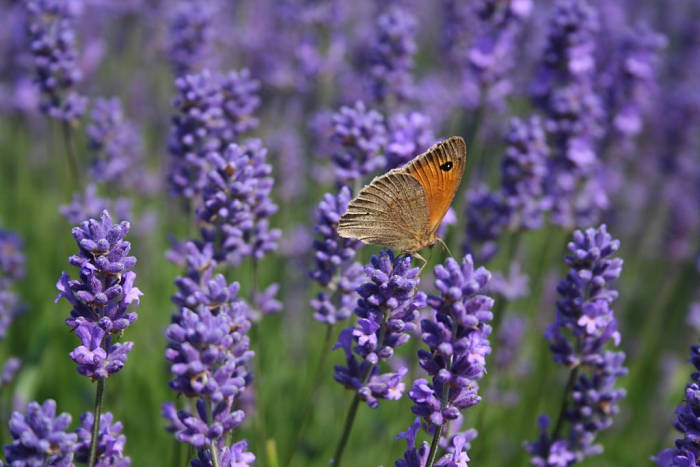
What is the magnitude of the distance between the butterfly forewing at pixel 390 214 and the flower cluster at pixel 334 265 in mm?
119

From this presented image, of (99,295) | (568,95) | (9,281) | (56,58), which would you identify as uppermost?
(568,95)

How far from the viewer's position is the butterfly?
2.33 m

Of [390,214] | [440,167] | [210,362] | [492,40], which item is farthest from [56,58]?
[492,40]

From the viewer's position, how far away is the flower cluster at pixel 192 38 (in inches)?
162

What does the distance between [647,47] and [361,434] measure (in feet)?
8.96

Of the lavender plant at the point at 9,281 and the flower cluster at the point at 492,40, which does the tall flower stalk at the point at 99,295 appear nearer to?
the lavender plant at the point at 9,281

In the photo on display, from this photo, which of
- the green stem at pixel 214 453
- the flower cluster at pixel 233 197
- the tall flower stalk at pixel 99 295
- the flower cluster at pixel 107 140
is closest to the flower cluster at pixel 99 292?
the tall flower stalk at pixel 99 295

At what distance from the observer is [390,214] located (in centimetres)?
246

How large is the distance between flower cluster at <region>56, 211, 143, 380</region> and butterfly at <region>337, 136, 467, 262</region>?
30.5 inches

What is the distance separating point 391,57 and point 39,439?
9.30 feet

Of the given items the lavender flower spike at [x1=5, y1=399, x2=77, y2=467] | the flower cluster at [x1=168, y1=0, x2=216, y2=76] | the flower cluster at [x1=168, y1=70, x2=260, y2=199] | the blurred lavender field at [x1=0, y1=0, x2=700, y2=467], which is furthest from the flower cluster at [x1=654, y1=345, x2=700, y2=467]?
the flower cluster at [x1=168, y1=0, x2=216, y2=76]

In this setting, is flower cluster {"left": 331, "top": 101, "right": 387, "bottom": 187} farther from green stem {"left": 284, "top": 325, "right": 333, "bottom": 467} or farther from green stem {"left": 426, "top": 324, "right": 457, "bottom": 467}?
green stem {"left": 426, "top": 324, "right": 457, "bottom": 467}

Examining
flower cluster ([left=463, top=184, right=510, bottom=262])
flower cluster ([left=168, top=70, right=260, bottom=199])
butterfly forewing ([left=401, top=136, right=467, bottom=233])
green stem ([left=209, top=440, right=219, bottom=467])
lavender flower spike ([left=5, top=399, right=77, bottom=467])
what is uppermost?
flower cluster ([left=463, top=184, right=510, bottom=262])

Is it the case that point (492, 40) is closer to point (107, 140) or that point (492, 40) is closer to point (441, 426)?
point (107, 140)
